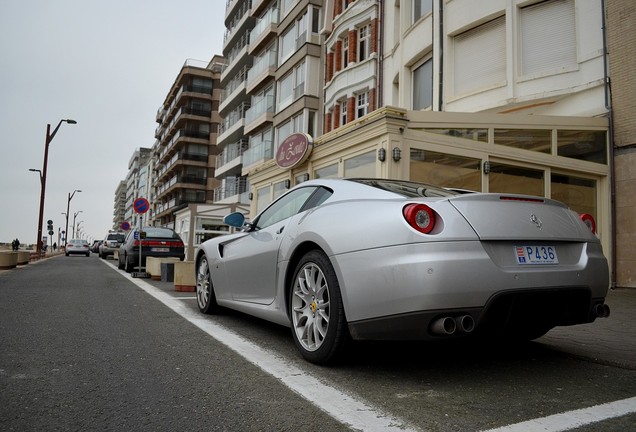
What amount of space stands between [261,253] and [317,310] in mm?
1135

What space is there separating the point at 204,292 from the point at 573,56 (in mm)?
10637

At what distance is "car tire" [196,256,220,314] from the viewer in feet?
18.4

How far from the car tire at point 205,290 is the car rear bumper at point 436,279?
2866 mm

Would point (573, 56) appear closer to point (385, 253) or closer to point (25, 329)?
point (385, 253)

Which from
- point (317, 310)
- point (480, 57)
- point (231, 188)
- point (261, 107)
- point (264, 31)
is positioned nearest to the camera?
point (317, 310)

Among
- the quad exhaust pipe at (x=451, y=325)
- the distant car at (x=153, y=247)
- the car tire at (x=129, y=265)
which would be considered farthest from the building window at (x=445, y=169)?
the car tire at (x=129, y=265)

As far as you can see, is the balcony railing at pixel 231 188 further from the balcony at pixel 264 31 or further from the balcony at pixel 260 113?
the balcony at pixel 264 31

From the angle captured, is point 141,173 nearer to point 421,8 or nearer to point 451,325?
point 421,8

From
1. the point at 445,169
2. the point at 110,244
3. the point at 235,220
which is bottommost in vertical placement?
the point at 110,244

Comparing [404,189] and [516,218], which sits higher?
[404,189]

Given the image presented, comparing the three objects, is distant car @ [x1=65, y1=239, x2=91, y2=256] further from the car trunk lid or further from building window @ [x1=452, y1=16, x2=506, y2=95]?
the car trunk lid

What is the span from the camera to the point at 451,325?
8.98 ft

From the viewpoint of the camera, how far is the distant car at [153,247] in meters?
14.1

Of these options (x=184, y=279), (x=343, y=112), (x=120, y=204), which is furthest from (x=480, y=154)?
(x=120, y=204)
